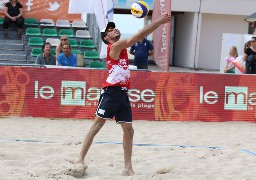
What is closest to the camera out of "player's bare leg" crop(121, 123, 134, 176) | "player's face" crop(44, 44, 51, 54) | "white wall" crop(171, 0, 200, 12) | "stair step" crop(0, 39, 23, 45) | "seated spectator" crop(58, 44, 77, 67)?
"player's bare leg" crop(121, 123, 134, 176)

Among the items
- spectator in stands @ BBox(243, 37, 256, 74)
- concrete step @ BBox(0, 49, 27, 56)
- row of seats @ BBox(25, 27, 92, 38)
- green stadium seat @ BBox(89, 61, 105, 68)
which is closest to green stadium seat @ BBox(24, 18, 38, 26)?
row of seats @ BBox(25, 27, 92, 38)

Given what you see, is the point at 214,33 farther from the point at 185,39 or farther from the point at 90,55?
the point at 90,55

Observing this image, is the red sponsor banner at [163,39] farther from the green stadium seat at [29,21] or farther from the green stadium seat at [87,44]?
the green stadium seat at [29,21]

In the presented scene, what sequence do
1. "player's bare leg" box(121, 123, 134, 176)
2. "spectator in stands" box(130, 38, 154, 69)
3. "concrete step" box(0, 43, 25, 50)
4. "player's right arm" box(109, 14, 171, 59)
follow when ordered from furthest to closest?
"concrete step" box(0, 43, 25, 50)
"spectator in stands" box(130, 38, 154, 69)
"player's bare leg" box(121, 123, 134, 176)
"player's right arm" box(109, 14, 171, 59)

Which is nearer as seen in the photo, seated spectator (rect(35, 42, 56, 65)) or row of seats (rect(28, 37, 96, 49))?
seated spectator (rect(35, 42, 56, 65))

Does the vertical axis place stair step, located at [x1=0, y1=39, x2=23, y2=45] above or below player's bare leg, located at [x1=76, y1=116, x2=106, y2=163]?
above

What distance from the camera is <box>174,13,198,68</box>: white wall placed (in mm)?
26016

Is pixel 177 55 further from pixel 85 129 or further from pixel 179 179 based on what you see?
pixel 179 179

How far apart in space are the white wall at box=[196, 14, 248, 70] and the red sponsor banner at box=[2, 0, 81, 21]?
450 inches

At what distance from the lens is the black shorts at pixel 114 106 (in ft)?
18.6

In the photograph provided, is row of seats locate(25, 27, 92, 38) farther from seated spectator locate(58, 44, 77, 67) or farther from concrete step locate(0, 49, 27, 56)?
seated spectator locate(58, 44, 77, 67)

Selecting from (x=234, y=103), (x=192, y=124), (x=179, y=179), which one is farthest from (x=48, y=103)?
(x=179, y=179)

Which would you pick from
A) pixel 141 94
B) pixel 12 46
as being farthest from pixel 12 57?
pixel 141 94

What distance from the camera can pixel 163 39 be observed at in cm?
1263
